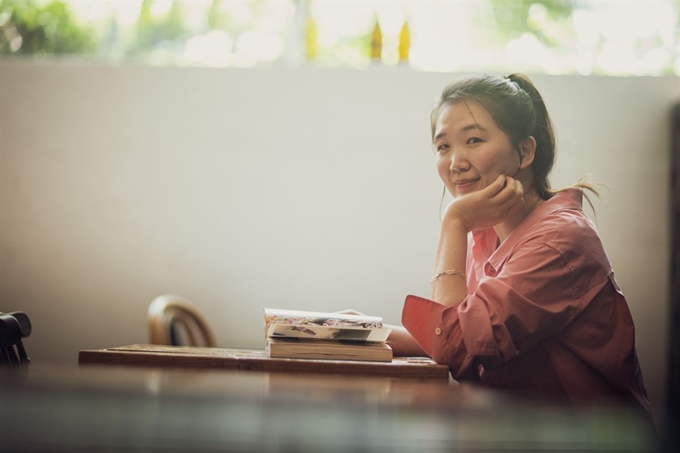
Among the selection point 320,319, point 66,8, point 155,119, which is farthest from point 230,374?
point 66,8

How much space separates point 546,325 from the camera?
3.67 ft

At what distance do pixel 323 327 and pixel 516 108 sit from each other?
578 mm

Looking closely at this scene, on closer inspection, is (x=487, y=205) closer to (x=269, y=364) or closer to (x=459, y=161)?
(x=459, y=161)

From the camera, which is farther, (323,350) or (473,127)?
(473,127)

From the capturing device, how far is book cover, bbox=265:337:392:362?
3.64 feet

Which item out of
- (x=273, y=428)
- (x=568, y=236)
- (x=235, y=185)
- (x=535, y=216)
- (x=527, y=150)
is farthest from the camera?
(x=235, y=185)

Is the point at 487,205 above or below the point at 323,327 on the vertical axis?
above

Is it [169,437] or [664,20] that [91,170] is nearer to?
[664,20]

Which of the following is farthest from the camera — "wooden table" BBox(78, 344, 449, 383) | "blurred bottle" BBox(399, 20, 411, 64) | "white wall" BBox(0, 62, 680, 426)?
"blurred bottle" BBox(399, 20, 411, 64)

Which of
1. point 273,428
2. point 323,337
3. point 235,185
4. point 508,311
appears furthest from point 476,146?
point 235,185

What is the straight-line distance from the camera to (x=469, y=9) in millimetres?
2693

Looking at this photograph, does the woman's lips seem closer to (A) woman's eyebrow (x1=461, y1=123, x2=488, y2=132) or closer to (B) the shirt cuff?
(A) woman's eyebrow (x1=461, y1=123, x2=488, y2=132)

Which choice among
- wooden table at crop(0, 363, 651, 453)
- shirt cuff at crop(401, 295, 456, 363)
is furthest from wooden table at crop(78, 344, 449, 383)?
wooden table at crop(0, 363, 651, 453)

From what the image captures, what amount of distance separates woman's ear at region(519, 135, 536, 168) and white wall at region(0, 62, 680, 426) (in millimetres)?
1087
